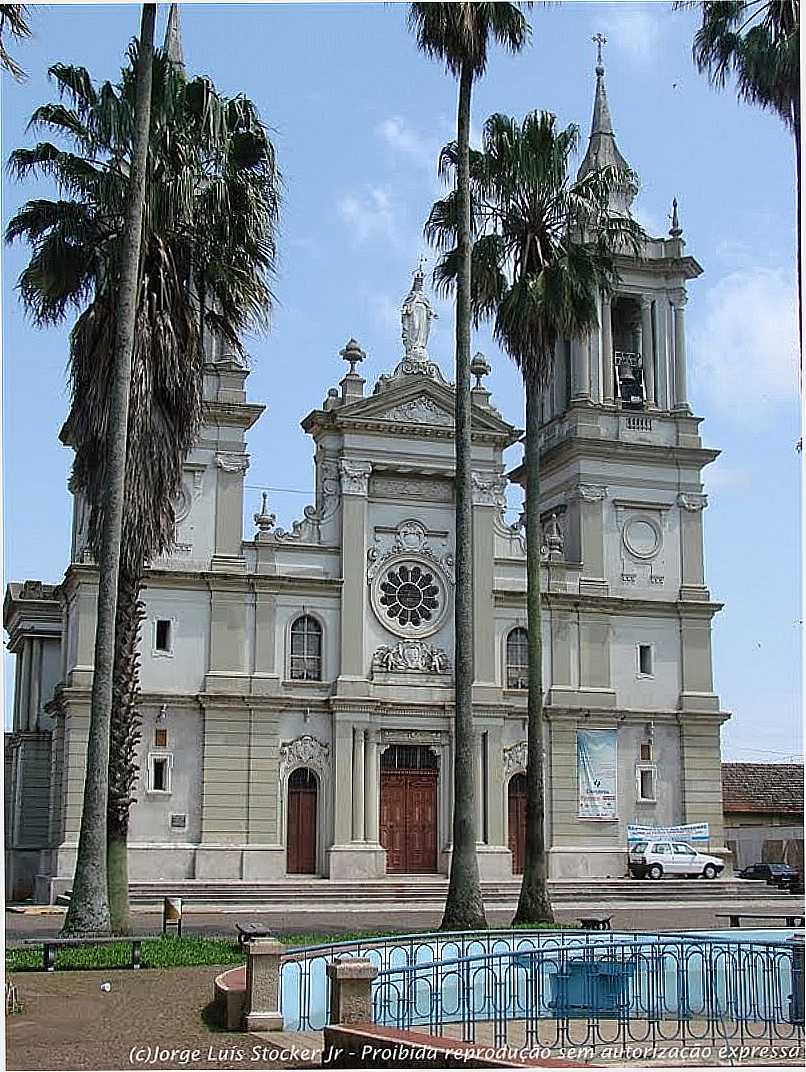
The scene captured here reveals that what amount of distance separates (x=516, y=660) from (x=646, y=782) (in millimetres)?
4762

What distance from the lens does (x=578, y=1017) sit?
45.5 feet

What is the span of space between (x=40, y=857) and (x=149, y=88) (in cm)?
2300

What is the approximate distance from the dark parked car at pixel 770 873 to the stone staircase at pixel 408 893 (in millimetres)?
2089

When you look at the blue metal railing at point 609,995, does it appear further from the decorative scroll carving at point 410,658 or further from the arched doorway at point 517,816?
the arched doorway at point 517,816

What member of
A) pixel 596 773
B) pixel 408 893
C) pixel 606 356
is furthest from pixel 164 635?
pixel 606 356

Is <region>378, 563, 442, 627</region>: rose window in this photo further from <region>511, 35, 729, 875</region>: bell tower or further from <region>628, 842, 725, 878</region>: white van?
<region>628, 842, 725, 878</region>: white van

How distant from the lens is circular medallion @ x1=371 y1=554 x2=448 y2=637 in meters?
37.4

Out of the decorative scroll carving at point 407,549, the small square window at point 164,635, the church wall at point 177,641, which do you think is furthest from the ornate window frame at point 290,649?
the small square window at point 164,635

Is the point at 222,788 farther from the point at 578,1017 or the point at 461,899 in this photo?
the point at 578,1017

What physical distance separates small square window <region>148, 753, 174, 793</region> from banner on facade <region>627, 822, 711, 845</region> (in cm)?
1219

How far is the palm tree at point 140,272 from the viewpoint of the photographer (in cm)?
2152

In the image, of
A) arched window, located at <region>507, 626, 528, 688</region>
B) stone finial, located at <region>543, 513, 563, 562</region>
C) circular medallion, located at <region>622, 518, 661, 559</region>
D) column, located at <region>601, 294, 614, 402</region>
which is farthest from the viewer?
column, located at <region>601, 294, 614, 402</region>

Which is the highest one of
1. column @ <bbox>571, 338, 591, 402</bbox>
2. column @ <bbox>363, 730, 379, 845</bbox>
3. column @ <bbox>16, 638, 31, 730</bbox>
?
column @ <bbox>571, 338, 591, 402</bbox>

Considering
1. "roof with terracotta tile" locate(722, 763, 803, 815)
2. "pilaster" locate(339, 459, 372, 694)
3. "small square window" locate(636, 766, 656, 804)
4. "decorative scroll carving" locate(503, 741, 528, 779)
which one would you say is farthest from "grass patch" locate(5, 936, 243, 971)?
"roof with terracotta tile" locate(722, 763, 803, 815)
